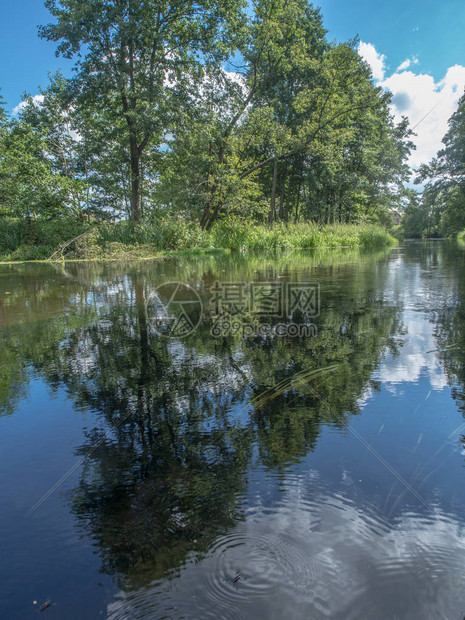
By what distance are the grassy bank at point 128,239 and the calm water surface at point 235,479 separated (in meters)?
13.0

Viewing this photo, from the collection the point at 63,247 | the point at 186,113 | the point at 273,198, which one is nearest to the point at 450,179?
the point at 273,198

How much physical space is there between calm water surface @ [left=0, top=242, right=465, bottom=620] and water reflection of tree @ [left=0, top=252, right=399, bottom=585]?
0.01m

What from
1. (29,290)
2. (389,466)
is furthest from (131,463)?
(29,290)

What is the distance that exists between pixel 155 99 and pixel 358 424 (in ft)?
63.1

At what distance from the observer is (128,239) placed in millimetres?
16406

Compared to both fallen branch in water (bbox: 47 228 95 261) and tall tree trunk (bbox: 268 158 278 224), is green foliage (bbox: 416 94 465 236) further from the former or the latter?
fallen branch in water (bbox: 47 228 95 261)

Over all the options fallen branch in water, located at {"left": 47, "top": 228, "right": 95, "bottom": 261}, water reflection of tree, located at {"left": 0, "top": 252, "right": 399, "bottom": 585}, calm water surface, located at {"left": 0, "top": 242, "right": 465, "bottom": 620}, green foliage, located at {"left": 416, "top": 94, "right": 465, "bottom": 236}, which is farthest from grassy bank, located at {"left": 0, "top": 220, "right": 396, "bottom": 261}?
green foliage, located at {"left": 416, "top": 94, "right": 465, "bottom": 236}

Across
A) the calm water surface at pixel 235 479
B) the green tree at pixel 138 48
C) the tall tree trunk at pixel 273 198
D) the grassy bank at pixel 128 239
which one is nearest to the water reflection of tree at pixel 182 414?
the calm water surface at pixel 235 479

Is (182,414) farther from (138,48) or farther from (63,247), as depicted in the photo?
(138,48)

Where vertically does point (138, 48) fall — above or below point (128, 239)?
above

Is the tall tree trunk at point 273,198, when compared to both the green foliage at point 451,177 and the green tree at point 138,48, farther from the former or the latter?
the green foliage at point 451,177

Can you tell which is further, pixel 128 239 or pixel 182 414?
pixel 128 239

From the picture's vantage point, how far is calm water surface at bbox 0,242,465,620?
1195 millimetres

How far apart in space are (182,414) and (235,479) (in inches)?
27.7
